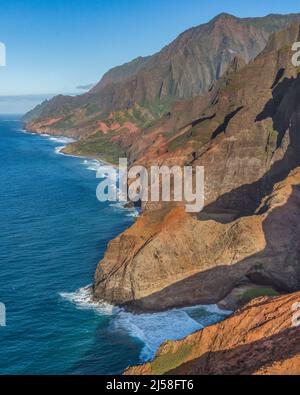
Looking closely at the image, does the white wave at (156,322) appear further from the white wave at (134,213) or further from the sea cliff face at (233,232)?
the white wave at (134,213)

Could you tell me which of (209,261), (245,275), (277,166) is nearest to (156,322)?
(209,261)

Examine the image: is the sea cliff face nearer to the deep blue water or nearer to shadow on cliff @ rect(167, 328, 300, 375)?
shadow on cliff @ rect(167, 328, 300, 375)

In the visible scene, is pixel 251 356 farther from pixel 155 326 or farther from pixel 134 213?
pixel 134 213
